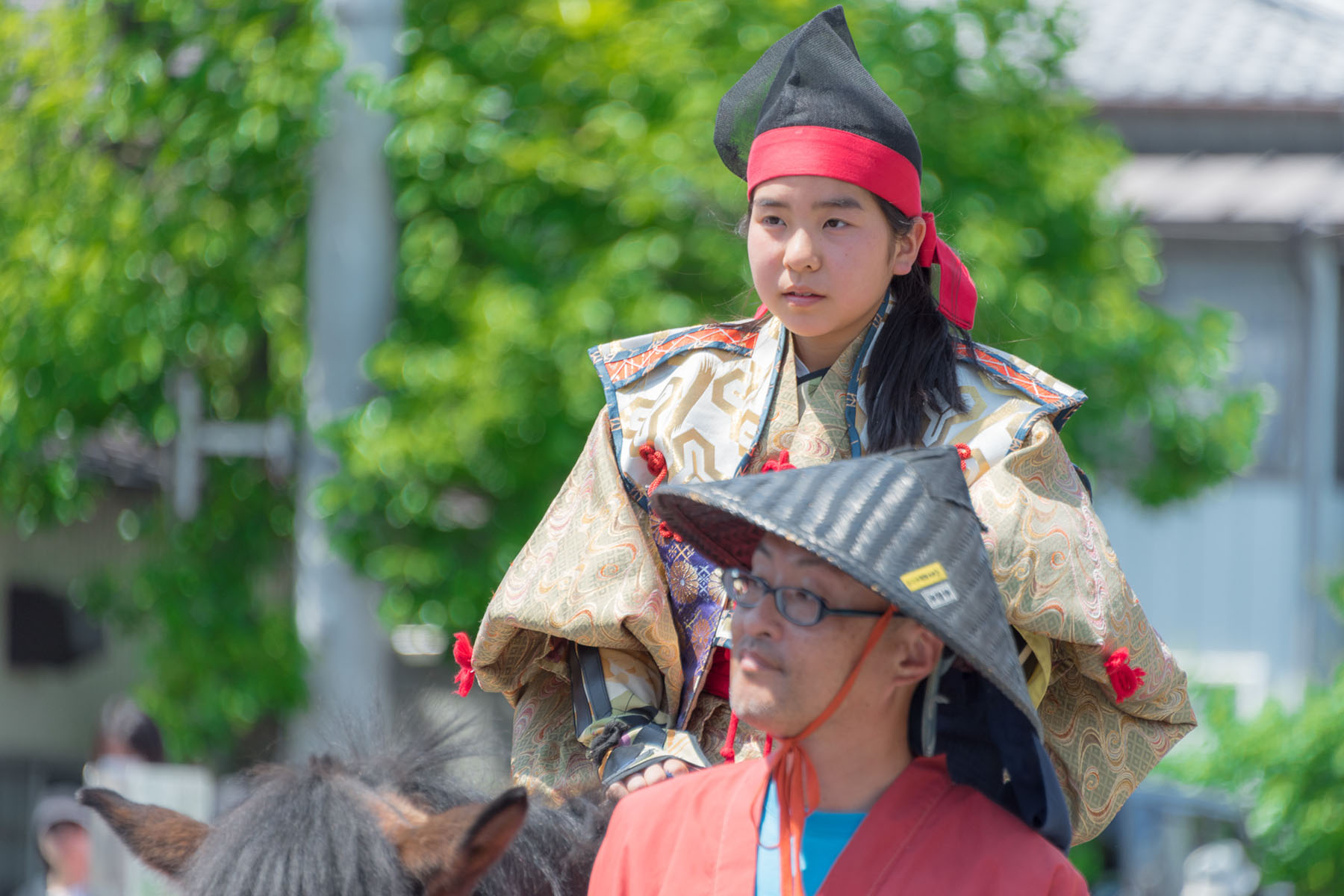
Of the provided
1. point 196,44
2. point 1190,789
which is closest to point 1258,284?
point 1190,789

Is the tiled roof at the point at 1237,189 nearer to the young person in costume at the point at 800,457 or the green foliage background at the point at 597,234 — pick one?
the green foliage background at the point at 597,234

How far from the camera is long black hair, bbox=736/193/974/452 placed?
7.16 ft

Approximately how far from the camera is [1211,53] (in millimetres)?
10203

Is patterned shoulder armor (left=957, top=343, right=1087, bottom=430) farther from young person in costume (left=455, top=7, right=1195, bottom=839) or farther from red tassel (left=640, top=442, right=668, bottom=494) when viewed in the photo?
red tassel (left=640, top=442, right=668, bottom=494)

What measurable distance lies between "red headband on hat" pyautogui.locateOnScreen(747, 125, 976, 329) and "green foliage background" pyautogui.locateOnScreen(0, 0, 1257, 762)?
291 cm

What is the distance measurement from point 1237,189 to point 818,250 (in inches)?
309

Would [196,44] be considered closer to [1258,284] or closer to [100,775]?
[100,775]

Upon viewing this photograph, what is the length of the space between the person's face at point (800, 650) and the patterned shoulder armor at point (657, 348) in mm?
765

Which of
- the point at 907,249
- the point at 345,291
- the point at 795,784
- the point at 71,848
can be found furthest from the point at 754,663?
the point at 345,291

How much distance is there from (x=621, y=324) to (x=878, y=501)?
12.4 ft

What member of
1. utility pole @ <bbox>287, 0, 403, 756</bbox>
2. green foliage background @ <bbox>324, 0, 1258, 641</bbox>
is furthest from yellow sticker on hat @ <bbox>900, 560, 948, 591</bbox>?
utility pole @ <bbox>287, 0, 403, 756</bbox>

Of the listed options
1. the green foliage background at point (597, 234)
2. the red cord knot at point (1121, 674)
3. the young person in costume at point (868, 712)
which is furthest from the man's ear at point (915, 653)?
the green foliage background at point (597, 234)

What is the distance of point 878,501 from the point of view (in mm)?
1582

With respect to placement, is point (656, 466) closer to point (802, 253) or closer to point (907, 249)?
point (802, 253)
